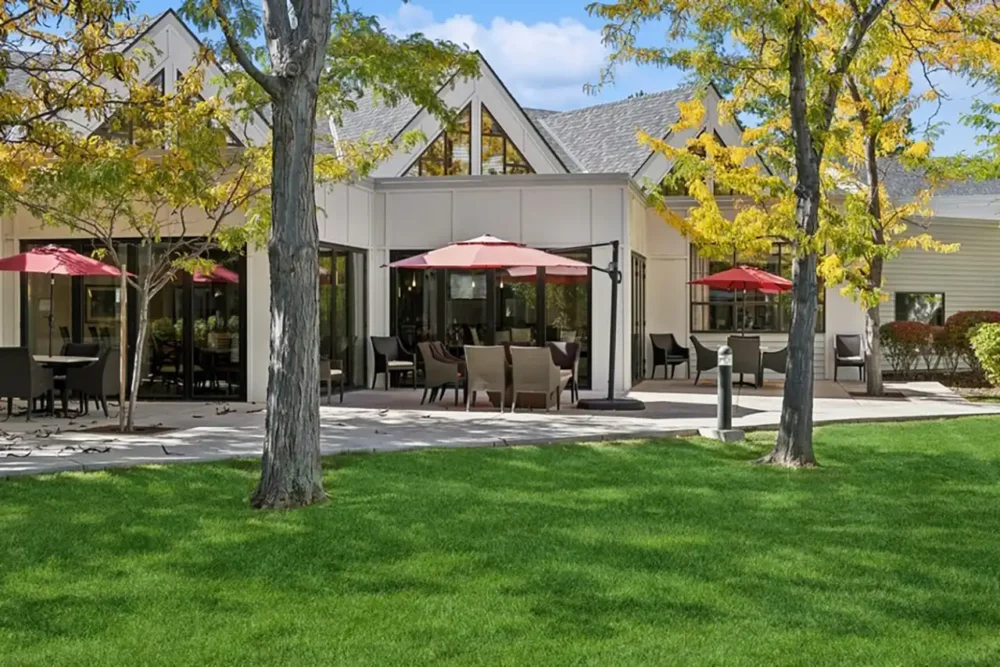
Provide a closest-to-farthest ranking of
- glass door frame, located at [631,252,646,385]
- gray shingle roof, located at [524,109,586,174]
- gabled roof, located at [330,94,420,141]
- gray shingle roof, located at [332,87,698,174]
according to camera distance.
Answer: glass door frame, located at [631,252,646,385] < gabled roof, located at [330,94,420,141] < gray shingle roof, located at [332,87,698,174] < gray shingle roof, located at [524,109,586,174]

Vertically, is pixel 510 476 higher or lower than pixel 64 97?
lower

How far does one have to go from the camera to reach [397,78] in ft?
34.3

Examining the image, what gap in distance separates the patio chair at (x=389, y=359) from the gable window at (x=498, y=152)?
4.39 m

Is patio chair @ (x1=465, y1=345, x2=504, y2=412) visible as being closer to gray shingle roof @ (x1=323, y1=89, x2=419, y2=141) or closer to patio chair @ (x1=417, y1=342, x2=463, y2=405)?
patio chair @ (x1=417, y1=342, x2=463, y2=405)

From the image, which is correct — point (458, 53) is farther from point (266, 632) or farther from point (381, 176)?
point (381, 176)

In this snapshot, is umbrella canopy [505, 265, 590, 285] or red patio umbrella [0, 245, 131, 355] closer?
red patio umbrella [0, 245, 131, 355]

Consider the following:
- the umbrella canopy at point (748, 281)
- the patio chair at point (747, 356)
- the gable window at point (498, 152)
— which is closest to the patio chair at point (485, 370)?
the patio chair at point (747, 356)

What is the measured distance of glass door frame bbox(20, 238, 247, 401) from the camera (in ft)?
52.6

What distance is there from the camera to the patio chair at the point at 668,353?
69.6 feet

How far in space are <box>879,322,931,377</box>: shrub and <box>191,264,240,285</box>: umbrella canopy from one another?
13.2m

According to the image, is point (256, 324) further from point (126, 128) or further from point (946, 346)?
point (946, 346)

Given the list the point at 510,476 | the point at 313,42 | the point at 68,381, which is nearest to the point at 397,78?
the point at 313,42

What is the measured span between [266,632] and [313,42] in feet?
15.4

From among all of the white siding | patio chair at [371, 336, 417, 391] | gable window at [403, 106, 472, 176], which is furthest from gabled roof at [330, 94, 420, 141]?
the white siding
